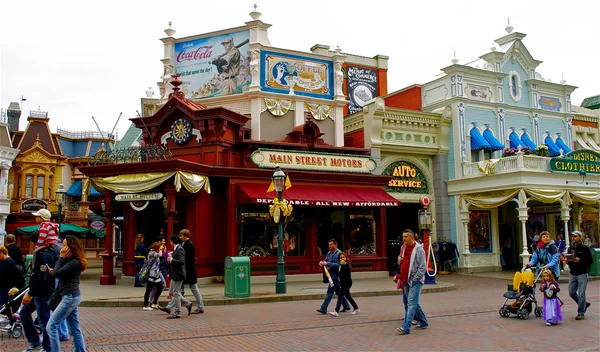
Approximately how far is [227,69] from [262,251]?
8389mm

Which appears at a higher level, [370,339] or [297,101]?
[297,101]

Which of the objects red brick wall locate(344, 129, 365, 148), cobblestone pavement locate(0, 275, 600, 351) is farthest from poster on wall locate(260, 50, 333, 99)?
cobblestone pavement locate(0, 275, 600, 351)

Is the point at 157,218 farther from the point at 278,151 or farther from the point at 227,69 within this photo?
the point at 227,69

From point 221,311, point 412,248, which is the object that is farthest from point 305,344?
point 221,311

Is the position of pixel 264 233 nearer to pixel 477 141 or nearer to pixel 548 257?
pixel 548 257

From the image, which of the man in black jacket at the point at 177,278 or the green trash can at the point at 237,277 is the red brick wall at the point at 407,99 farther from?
the man in black jacket at the point at 177,278

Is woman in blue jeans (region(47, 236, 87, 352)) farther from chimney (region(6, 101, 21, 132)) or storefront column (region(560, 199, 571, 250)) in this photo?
chimney (region(6, 101, 21, 132))

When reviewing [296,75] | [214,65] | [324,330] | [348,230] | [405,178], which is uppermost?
[214,65]

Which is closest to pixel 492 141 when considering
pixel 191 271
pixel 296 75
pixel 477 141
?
pixel 477 141

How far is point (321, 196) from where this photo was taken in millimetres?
21406

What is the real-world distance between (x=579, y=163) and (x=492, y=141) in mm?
4006

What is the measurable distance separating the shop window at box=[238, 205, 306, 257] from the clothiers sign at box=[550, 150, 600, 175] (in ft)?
37.8

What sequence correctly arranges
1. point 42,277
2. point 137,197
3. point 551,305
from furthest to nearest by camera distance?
point 137,197 → point 551,305 → point 42,277

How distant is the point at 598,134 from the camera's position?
1288 inches
